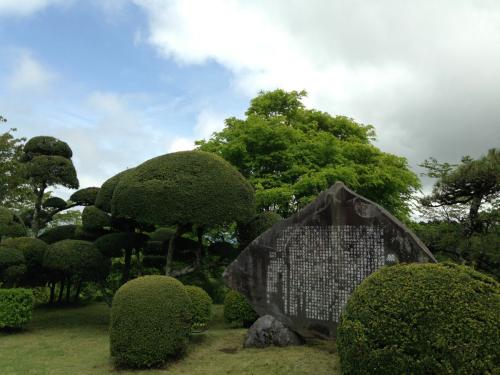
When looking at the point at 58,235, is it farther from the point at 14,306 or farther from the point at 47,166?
the point at 14,306

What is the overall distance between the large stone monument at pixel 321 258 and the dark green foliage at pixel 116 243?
4.20 meters

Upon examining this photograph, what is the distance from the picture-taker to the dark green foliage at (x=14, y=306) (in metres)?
10.3

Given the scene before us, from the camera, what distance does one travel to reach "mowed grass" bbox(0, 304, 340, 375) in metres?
6.81

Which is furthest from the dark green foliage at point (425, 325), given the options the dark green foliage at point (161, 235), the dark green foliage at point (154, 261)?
the dark green foliage at point (161, 235)

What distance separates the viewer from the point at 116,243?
1148cm

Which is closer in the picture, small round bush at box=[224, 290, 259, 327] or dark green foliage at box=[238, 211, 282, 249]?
small round bush at box=[224, 290, 259, 327]

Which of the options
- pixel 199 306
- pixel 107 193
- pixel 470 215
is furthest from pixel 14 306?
pixel 470 215

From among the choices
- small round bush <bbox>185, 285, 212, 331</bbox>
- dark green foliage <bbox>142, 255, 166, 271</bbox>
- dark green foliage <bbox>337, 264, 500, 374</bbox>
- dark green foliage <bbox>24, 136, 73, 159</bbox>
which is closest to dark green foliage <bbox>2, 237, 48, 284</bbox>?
dark green foliage <bbox>142, 255, 166, 271</bbox>

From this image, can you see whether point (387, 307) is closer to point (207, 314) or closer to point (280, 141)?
point (207, 314)

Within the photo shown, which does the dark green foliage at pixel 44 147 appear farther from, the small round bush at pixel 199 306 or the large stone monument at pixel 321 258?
the large stone monument at pixel 321 258

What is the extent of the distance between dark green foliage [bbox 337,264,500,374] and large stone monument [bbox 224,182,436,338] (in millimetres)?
2149

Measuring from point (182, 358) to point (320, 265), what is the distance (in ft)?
10.0

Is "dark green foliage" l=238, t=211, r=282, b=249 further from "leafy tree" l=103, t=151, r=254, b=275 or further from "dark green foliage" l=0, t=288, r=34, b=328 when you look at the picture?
"dark green foliage" l=0, t=288, r=34, b=328

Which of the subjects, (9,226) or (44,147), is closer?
(9,226)
